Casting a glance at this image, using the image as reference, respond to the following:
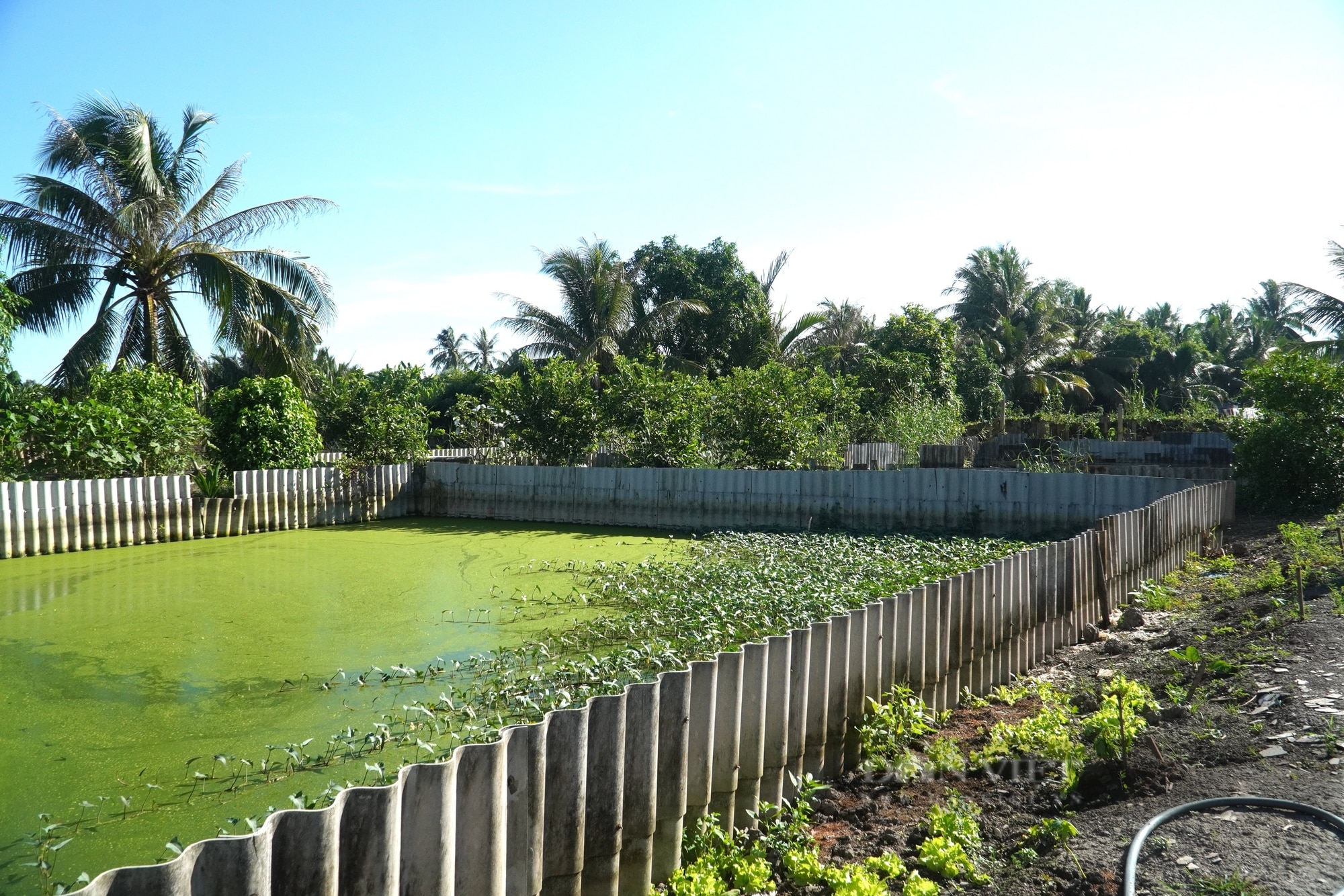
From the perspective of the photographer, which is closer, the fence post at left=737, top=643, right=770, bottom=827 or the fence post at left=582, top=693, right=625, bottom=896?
the fence post at left=582, top=693, right=625, bottom=896

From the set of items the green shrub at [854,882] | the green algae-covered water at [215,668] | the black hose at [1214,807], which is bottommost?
the green algae-covered water at [215,668]

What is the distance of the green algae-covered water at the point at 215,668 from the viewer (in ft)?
12.9

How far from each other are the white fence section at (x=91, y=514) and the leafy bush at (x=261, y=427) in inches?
86.6

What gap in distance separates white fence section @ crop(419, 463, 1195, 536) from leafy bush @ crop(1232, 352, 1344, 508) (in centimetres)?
260

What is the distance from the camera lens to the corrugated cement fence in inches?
86.0

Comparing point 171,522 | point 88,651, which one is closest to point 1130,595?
point 88,651

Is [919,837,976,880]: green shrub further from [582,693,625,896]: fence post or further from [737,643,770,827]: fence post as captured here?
[582,693,625,896]: fence post

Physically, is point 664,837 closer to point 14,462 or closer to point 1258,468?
point 14,462

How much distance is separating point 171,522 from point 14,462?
2068 millimetres

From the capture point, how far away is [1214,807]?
11.1ft

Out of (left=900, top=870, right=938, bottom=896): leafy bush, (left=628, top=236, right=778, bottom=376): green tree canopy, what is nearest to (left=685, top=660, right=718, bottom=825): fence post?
(left=900, top=870, right=938, bottom=896): leafy bush

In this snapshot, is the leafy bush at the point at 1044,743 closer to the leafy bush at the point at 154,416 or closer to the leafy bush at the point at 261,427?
the leafy bush at the point at 154,416

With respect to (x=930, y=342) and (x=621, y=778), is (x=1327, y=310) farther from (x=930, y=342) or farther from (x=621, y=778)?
(x=621, y=778)

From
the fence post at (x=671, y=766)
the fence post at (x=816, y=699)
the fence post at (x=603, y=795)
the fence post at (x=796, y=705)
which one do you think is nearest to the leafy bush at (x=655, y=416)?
the fence post at (x=816, y=699)
